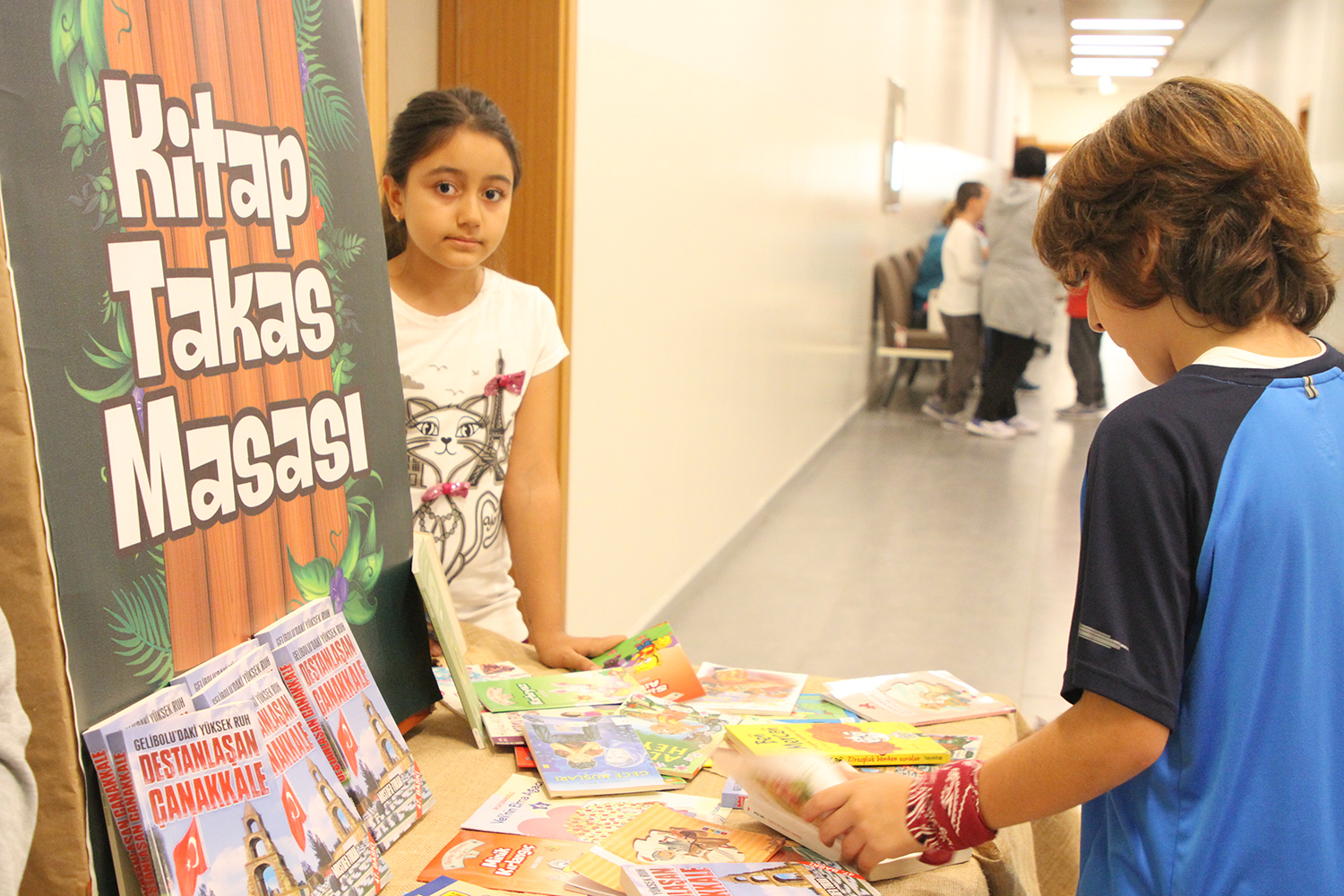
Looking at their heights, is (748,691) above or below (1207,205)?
below

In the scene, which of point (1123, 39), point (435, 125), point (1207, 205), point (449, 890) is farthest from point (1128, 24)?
point (449, 890)

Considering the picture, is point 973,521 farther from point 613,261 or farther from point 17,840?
point 17,840

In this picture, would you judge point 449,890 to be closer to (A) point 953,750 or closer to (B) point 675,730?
(B) point 675,730

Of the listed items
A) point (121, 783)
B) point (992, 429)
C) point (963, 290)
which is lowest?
point (992, 429)

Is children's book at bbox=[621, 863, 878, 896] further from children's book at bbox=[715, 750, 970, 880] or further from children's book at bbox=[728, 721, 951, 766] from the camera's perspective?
children's book at bbox=[728, 721, 951, 766]

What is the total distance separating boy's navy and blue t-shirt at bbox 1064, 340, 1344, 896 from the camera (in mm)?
815

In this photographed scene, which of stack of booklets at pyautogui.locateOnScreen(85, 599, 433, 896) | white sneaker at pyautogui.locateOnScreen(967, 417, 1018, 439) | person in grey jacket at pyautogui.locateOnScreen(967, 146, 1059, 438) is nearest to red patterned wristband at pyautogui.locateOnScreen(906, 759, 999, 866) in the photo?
stack of booklets at pyautogui.locateOnScreen(85, 599, 433, 896)

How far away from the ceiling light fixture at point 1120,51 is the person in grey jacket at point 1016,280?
1173 centimetres

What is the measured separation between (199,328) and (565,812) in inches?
23.6

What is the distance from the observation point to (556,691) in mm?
1405

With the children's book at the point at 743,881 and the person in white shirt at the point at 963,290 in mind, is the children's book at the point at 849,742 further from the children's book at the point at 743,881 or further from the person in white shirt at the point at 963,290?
the person in white shirt at the point at 963,290

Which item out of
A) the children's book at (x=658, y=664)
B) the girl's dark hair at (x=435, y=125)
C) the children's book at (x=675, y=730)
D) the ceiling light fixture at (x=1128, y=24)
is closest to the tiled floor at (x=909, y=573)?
the children's book at (x=658, y=664)

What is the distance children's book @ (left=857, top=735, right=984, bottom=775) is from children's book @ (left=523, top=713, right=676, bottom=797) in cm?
26

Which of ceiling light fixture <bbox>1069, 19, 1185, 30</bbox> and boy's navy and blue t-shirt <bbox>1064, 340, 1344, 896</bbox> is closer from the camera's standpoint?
boy's navy and blue t-shirt <bbox>1064, 340, 1344, 896</bbox>
